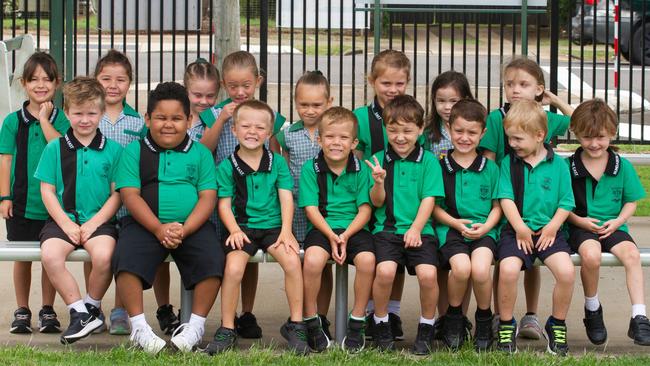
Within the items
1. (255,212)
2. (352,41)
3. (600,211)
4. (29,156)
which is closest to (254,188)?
(255,212)

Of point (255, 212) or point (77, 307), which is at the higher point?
point (255, 212)

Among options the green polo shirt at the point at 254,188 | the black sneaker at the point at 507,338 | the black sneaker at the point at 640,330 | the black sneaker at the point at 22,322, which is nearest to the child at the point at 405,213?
the black sneaker at the point at 507,338

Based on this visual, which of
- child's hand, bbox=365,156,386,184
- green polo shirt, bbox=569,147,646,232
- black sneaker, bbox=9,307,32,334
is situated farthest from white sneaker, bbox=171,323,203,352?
green polo shirt, bbox=569,147,646,232

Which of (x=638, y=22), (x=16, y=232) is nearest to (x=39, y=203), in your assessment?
(x=16, y=232)

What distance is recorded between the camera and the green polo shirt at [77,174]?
5.77 meters

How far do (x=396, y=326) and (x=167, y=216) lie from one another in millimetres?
1245

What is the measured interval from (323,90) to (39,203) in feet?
4.96

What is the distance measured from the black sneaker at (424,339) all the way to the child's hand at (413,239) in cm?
38

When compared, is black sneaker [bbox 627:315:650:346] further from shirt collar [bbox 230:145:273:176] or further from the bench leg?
shirt collar [bbox 230:145:273:176]

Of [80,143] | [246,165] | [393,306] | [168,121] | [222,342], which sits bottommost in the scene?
[222,342]

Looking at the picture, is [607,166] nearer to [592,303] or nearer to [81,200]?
[592,303]

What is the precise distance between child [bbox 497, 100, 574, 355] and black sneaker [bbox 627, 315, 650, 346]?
1.06ft

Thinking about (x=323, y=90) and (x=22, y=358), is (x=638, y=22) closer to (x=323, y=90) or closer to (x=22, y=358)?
(x=323, y=90)

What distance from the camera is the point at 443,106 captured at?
6.11 m
